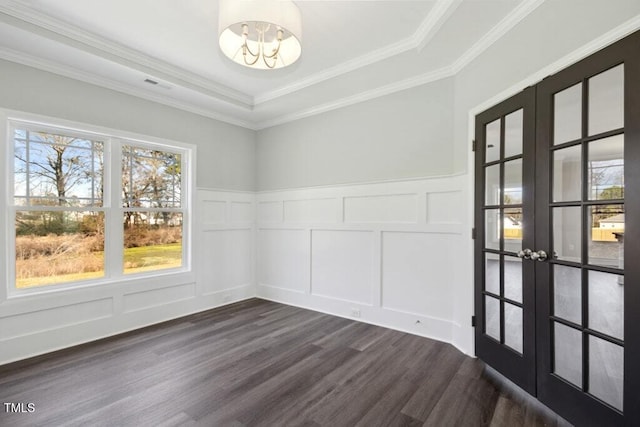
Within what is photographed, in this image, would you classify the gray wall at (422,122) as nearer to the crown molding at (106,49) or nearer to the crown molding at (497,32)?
the crown molding at (497,32)

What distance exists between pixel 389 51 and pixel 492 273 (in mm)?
2203

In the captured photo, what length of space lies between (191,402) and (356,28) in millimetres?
3170

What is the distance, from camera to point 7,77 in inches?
106

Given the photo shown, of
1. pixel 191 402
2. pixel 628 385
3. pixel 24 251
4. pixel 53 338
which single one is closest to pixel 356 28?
pixel 628 385

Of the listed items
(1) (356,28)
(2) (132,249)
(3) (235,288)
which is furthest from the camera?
(3) (235,288)

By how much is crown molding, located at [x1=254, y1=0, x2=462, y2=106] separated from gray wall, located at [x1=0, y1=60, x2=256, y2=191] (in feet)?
2.99

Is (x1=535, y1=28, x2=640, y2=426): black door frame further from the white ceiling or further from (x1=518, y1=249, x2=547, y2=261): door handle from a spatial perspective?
the white ceiling

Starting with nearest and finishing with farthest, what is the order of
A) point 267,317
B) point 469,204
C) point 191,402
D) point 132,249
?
point 191,402
point 469,204
point 132,249
point 267,317

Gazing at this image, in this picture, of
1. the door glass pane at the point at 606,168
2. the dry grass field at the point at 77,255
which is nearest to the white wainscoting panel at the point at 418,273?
the door glass pane at the point at 606,168

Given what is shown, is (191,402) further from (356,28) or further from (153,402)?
(356,28)

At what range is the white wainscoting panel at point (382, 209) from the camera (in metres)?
3.39

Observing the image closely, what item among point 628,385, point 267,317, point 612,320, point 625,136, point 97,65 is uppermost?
point 97,65

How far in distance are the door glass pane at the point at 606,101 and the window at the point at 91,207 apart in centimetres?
405

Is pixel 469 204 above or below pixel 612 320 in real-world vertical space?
above
